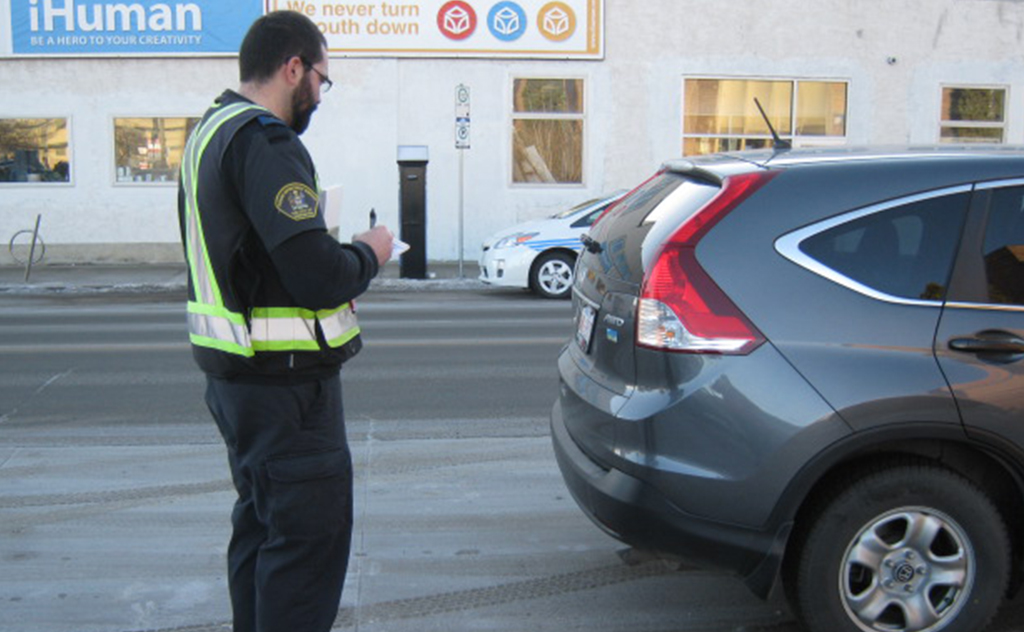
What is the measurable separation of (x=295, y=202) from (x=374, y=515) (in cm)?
290

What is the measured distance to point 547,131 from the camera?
2002 cm

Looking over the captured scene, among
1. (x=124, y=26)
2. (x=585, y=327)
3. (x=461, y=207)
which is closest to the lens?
(x=585, y=327)

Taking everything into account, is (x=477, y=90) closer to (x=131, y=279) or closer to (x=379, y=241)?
(x=131, y=279)

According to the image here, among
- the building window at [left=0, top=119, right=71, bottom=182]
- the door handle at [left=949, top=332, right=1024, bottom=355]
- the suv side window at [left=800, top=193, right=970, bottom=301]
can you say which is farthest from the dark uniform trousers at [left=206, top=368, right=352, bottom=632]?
the building window at [left=0, top=119, right=71, bottom=182]

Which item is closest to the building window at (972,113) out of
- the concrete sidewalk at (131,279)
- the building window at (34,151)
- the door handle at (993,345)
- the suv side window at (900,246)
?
the concrete sidewalk at (131,279)

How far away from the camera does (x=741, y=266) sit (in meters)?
3.68

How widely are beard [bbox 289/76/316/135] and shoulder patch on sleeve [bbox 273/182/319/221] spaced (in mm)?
366

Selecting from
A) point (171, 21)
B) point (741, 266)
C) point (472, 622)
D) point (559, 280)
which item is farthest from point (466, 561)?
point (171, 21)

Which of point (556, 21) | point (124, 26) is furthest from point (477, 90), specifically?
point (124, 26)

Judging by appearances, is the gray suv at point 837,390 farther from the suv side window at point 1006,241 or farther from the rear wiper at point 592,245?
the rear wiper at point 592,245

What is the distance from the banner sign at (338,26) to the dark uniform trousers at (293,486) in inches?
668

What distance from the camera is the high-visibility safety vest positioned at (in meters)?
2.95

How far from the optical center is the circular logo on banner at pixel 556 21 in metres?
19.6

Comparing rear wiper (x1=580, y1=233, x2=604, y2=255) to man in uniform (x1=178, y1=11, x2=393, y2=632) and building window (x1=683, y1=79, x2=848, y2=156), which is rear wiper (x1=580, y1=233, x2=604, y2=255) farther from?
building window (x1=683, y1=79, x2=848, y2=156)
